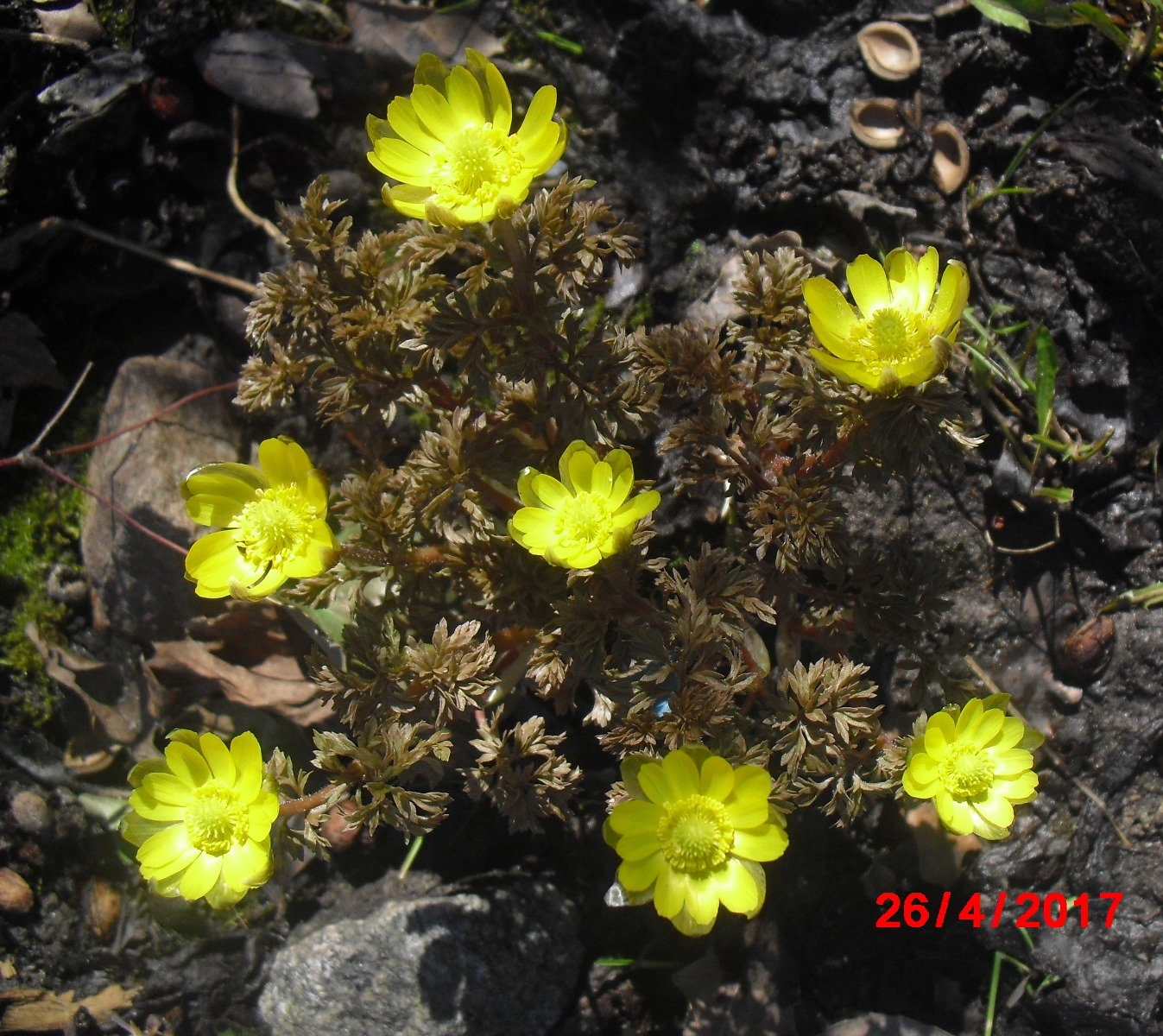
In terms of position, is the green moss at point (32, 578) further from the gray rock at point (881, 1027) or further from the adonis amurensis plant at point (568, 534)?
the gray rock at point (881, 1027)

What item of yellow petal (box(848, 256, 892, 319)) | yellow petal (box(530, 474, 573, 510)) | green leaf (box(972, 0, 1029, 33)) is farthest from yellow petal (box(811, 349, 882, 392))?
green leaf (box(972, 0, 1029, 33))

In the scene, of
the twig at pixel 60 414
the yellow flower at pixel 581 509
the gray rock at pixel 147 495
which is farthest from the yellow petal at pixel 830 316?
the twig at pixel 60 414

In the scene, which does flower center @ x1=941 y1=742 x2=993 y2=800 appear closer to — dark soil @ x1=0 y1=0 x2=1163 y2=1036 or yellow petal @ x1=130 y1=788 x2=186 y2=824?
dark soil @ x1=0 y1=0 x2=1163 y2=1036

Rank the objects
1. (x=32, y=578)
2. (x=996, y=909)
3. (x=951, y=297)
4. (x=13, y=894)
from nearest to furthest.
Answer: (x=951, y=297) < (x=996, y=909) < (x=13, y=894) < (x=32, y=578)

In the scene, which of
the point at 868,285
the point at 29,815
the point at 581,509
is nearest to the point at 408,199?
the point at 581,509

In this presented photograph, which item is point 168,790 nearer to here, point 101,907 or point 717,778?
point 101,907

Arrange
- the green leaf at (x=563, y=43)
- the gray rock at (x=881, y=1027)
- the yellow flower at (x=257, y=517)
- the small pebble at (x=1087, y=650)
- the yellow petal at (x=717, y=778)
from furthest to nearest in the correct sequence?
the green leaf at (x=563, y=43)
the small pebble at (x=1087, y=650)
the gray rock at (x=881, y=1027)
the yellow flower at (x=257, y=517)
the yellow petal at (x=717, y=778)
